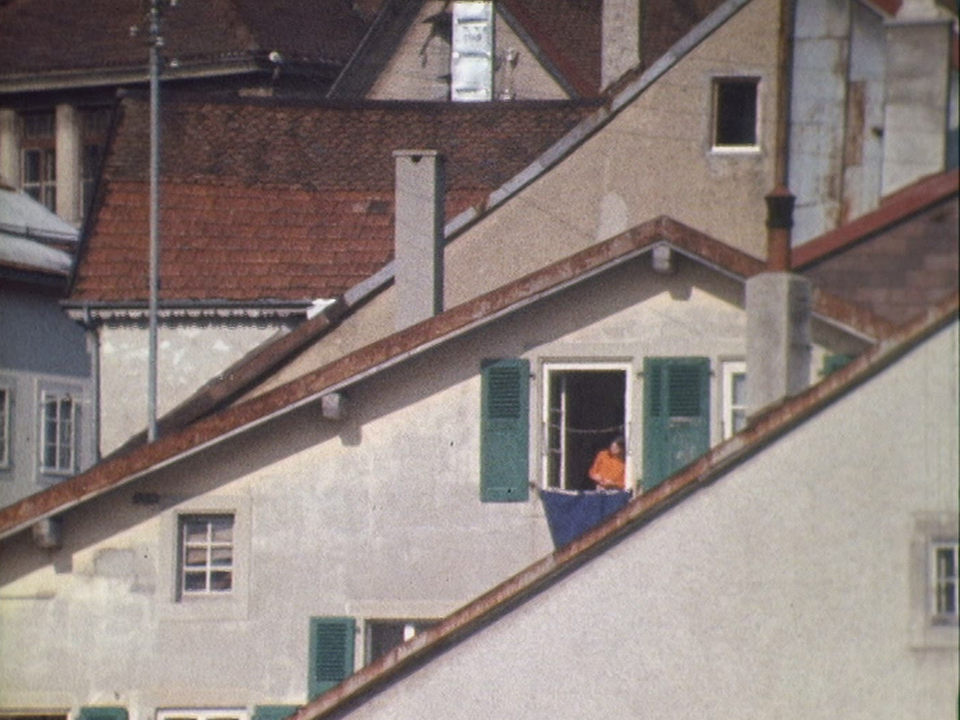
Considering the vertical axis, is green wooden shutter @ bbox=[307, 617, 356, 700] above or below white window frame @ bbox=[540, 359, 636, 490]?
below

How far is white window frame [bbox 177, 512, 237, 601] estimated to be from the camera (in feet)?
48.1

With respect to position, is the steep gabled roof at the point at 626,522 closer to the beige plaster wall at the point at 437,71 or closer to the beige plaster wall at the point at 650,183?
the beige plaster wall at the point at 650,183

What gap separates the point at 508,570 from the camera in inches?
558

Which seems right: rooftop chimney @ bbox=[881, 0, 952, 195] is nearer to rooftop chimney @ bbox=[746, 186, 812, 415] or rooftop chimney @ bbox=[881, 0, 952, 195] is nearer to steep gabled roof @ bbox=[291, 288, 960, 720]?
steep gabled roof @ bbox=[291, 288, 960, 720]

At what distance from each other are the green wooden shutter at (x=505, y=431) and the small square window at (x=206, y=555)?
1078 millimetres

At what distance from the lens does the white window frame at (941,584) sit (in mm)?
10578

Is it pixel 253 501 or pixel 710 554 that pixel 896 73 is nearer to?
pixel 710 554

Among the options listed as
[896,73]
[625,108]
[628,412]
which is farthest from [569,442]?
[896,73]

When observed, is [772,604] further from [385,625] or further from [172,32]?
[172,32]

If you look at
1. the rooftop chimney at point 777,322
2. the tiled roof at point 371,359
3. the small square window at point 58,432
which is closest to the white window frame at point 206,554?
the tiled roof at point 371,359

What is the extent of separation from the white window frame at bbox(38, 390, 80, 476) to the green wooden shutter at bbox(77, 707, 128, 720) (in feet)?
12.4

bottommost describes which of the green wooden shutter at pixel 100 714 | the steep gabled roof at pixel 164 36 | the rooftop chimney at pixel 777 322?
the green wooden shutter at pixel 100 714

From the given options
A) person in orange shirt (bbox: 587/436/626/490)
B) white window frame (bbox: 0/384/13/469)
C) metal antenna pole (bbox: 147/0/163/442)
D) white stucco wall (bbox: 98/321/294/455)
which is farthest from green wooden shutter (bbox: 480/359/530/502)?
white window frame (bbox: 0/384/13/469)

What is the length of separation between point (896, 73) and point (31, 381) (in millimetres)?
9262
